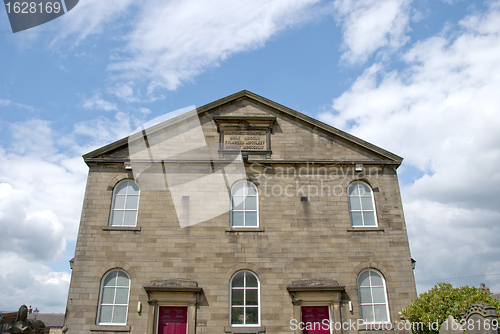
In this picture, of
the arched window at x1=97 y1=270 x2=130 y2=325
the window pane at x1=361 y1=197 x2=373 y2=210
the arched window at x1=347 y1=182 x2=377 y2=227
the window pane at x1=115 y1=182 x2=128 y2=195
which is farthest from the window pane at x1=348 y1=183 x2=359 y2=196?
the arched window at x1=97 y1=270 x2=130 y2=325

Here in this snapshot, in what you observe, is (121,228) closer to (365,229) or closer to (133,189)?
(133,189)

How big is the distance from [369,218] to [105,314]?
423 inches

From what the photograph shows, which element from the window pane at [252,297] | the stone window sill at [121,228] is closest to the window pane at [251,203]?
the window pane at [252,297]

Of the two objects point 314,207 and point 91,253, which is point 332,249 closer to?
point 314,207

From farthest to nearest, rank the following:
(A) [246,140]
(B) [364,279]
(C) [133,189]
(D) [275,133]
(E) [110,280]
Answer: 1. (D) [275,133]
2. (A) [246,140]
3. (C) [133,189]
4. (B) [364,279]
5. (E) [110,280]

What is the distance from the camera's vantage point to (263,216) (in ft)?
45.5

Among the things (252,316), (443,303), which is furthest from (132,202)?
(443,303)

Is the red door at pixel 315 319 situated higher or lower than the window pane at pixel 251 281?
lower

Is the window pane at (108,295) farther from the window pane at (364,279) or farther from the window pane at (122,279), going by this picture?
the window pane at (364,279)

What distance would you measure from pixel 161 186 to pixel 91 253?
11.8 ft

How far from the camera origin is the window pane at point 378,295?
12930mm

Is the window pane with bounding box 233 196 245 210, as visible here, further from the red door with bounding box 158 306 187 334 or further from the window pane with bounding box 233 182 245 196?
the red door with bounding box 158 306 187 334

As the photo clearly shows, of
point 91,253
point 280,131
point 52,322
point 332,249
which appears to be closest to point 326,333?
point 332,249

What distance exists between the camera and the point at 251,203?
1423 cm
